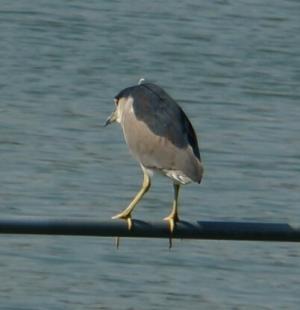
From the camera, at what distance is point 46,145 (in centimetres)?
1180

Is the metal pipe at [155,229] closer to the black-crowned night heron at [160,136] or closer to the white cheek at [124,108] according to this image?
the black-crowned night heron at [160,136]

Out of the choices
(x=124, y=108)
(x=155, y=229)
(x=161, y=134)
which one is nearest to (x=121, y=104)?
(x=124, y=108)

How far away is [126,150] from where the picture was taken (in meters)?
11.6

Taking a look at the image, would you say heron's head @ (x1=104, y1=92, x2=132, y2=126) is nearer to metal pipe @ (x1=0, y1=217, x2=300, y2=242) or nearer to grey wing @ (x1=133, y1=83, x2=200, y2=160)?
grey wing @ (x1=133, y1=83, x2=200, y2=160)

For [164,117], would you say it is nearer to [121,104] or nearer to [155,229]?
[121,104]

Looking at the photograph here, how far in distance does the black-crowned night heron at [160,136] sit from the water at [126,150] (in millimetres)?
325

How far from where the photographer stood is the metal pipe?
3.77 m

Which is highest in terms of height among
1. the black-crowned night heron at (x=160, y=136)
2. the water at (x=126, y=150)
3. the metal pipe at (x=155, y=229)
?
the metal pipe at (x=155, y=229)

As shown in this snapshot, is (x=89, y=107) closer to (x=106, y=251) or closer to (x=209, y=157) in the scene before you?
(x=209, y=157)

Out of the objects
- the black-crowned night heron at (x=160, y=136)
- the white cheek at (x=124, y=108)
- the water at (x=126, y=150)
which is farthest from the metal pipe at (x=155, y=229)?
the white cheek at (x=124, y=108)

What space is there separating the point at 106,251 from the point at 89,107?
389 centimetres

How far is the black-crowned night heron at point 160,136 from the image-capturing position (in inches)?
194

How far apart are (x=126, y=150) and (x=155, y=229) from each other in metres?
7.71

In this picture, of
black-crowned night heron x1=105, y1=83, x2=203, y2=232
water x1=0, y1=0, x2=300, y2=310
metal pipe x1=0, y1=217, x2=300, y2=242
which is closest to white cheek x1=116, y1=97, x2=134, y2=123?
black-crowned night heron x1=105, y1=83, x2=203, y2=232
